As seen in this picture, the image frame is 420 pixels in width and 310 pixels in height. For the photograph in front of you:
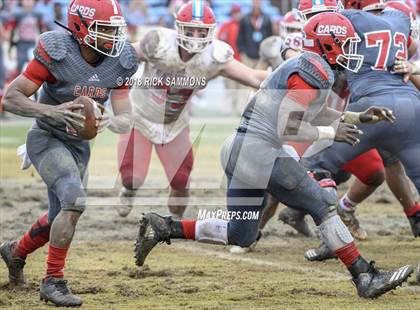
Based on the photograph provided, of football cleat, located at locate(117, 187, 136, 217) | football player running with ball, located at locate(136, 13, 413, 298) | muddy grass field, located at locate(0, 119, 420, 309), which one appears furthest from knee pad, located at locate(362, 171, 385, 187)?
football cleat, located at locate(117, 187, 136, 217)

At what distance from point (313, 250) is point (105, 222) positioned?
7.64 ft

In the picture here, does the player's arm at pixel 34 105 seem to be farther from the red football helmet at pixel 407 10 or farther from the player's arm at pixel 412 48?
the player's arm at pixel 412 48

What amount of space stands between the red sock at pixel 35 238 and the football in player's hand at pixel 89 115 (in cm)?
Result: 66

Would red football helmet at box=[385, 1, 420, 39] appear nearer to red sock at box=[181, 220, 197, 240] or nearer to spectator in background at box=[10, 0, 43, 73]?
red sock at box=[181, 220, 197, 240]

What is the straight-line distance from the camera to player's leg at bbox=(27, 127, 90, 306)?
17.8 feet

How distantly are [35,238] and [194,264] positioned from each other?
132cm

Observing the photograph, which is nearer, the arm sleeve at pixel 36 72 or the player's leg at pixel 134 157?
the arm sleeve at pixel 36 72

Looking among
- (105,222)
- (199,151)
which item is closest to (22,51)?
(199,151)

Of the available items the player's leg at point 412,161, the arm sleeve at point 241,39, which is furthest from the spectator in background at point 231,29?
the player's leg at point 412,161

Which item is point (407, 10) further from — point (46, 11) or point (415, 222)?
point (46, 11)

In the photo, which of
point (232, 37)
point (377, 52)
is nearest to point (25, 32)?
point (232, 37)

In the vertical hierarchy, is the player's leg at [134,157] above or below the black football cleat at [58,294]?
below

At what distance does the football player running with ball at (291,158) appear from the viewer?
5.43m

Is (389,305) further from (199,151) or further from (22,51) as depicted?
(22,51)
